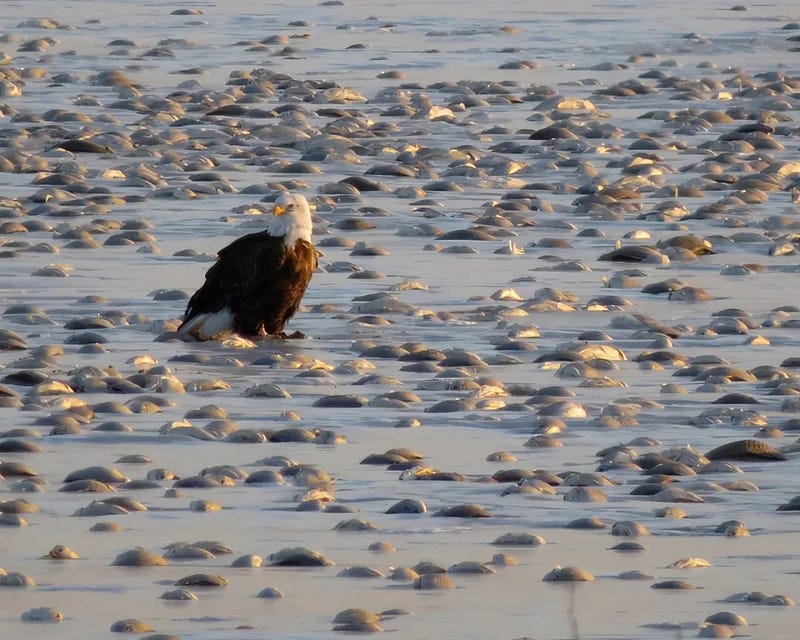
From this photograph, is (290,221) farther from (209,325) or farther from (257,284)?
(209,325)

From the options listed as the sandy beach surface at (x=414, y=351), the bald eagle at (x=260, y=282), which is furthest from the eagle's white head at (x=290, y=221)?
the sandy beach surface at (x=414, y=351)

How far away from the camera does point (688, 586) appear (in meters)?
5.75

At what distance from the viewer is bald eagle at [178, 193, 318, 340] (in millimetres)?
10102

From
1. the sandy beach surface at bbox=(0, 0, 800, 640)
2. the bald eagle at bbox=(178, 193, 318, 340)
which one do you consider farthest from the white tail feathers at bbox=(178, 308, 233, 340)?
the sandy beach surface at bbox=(0, 0, 800, 640)

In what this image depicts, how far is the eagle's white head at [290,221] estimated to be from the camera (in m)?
10.4

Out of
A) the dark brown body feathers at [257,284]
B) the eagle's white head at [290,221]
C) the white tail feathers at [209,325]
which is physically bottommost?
the white tail feathers at [209,325]

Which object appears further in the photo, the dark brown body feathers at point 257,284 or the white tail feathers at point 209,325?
the dark brown body feathers at point 257,284

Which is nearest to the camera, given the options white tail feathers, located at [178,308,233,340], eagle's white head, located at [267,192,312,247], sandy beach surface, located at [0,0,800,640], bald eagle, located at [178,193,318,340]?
sandy beach surface, located at [0,0,800,640]

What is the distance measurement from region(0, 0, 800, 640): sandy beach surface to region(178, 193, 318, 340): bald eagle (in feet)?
0.48

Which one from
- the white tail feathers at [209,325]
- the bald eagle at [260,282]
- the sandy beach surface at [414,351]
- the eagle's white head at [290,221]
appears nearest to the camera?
the sandy beach surface at [414,351]

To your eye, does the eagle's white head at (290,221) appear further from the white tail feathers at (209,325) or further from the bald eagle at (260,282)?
the white tail feathers at (209,325)

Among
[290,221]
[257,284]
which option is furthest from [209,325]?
[290,221]

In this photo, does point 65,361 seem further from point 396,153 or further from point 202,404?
point 396,153

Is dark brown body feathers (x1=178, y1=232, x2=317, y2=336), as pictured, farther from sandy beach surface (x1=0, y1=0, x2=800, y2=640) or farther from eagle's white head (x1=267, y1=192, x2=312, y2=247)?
sandy beach surface (x1=0, y1=0, x2=800, y2=640)
